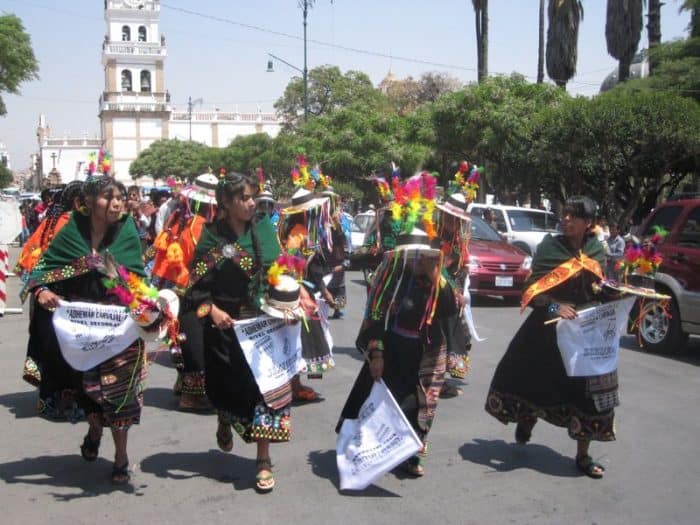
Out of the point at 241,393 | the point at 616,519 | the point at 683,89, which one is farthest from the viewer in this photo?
the point at 683,89

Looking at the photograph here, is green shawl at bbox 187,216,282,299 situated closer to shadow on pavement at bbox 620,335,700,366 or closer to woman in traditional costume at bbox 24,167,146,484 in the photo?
woman in traditional costume at bbox 24,167,146,484

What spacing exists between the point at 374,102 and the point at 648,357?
137 ft

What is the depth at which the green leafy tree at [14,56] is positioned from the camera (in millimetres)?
26578

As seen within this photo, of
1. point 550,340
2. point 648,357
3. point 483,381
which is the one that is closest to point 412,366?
point 550,340

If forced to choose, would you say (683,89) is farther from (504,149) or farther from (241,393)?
(241,393)

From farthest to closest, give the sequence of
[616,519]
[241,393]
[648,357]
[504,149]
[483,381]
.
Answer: [504,149]
[648,357]
[483,381]
[241,393]
[616,519]

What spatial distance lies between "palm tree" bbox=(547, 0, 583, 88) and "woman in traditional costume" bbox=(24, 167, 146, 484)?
3078cm

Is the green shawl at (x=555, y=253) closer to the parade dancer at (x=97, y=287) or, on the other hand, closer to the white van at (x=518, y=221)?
the parade dancer at (x=97, y=287)

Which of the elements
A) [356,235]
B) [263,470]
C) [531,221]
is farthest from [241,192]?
[356,235]

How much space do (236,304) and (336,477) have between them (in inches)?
50.6

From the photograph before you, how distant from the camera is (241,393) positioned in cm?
480

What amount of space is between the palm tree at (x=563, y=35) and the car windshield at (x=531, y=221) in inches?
615

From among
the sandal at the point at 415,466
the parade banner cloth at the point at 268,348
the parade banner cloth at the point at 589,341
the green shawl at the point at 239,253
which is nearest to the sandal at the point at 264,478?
the parade banner cloth at the point at 268,348

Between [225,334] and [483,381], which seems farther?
[483,381]
